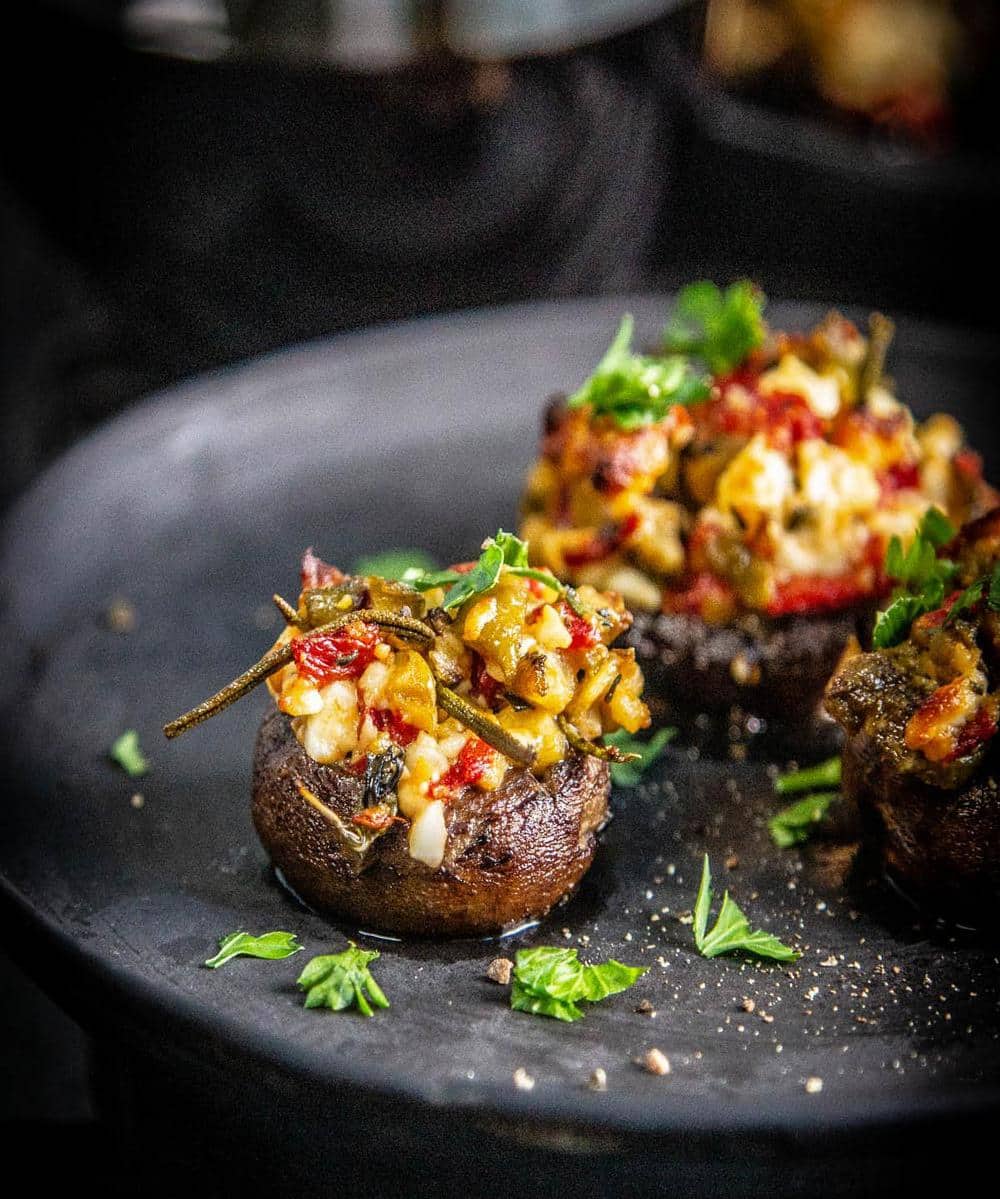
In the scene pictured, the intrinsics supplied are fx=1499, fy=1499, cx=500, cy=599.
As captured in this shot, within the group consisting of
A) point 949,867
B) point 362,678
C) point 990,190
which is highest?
point 990,190

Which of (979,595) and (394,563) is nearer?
(979,595)

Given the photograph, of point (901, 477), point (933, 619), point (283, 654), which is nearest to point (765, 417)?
point (901, 477)

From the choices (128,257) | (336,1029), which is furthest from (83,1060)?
(128,257)

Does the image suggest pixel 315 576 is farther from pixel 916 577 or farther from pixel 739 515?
pixel 916 577

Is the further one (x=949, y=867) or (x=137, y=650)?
(x=137, y=650)

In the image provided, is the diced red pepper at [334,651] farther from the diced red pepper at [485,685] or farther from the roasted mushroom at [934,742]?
the roasted mushroom at [934,742]

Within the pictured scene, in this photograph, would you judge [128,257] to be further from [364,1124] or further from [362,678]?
[364,1124]
